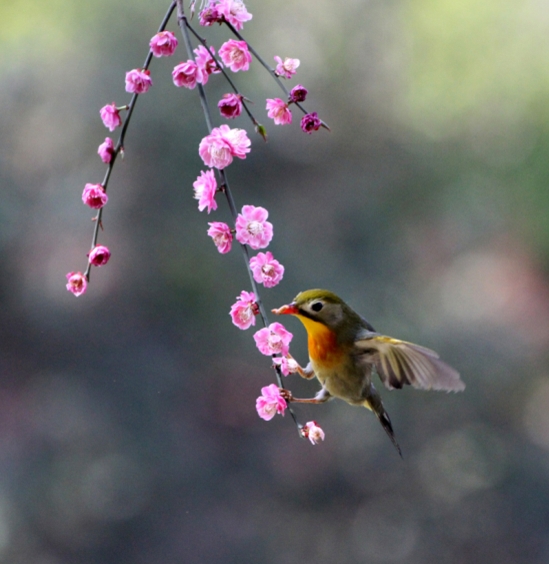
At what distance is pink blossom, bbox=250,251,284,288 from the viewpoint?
877 mm

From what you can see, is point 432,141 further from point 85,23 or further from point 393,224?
point 85,23

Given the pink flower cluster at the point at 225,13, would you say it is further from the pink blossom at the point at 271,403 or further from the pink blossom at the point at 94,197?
the pink blossom at the point at 271,403

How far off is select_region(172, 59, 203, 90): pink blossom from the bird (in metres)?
0.29

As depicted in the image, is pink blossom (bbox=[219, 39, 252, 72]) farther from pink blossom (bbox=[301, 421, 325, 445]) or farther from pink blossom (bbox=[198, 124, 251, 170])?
pink blossom (bbox=[301, 421, 325, 445])

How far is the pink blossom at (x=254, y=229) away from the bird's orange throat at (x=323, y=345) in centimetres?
30

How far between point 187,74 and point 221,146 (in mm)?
98

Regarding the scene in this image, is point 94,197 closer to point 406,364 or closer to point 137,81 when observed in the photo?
point 137,81

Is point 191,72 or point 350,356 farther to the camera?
point 350,356

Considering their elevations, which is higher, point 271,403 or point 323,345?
point 323,345

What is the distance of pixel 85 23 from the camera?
316 cm

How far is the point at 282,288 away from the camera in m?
2.90

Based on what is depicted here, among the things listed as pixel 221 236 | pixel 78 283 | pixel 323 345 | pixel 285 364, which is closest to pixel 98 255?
pixel 78 283

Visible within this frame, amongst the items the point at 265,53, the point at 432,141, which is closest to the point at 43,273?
the point at 265,53

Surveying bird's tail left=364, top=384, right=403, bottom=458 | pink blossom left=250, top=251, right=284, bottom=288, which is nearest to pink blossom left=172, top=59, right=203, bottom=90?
pink blossom left=250, top=251, right=284, bottom=288
